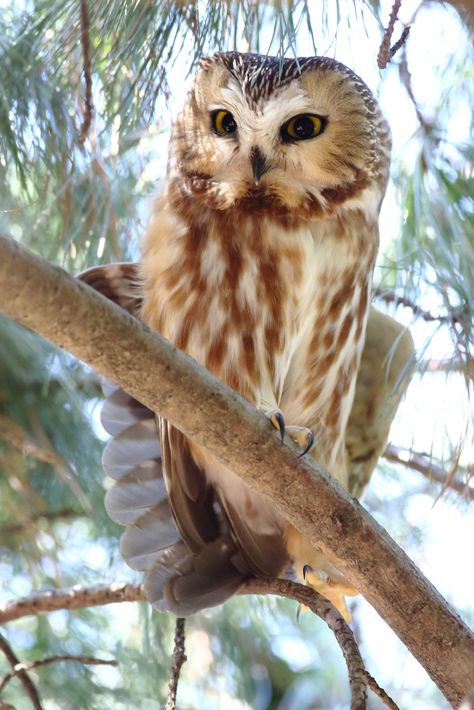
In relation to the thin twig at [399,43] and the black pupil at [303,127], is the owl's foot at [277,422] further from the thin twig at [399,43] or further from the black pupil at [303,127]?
the black pupil at [303,127]

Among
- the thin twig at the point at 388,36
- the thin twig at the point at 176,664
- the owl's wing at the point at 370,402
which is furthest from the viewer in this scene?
the owl's wing at the point at 370,402

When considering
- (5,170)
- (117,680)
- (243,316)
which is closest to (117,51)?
(5,170)

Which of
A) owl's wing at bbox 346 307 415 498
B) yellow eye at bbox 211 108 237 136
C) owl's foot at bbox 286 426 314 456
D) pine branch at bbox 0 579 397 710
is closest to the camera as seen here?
owl's foot at bbox 286 426 314 456

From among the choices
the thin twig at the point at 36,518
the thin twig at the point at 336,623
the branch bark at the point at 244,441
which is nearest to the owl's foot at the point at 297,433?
the branch bark at the point at 244,441

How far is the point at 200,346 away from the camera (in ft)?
6.77

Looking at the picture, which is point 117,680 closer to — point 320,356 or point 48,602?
point 48,602

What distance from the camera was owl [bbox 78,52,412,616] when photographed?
206 centimetres

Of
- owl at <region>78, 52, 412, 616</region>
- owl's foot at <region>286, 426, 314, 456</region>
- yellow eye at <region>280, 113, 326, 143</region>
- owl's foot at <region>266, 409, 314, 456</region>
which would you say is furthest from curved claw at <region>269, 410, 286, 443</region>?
yellow eye at <region>280, 113, 326, 143</region>

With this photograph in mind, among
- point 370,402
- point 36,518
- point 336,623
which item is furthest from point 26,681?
point 370,402

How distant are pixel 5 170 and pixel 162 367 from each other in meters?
0.78

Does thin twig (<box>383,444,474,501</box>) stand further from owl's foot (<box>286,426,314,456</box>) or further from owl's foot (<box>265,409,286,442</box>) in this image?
owl's foot (<box>265,409,286,442</box>)

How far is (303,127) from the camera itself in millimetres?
2137

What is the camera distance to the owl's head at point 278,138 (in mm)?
2086

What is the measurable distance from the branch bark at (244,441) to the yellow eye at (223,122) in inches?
32.8
